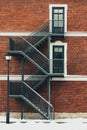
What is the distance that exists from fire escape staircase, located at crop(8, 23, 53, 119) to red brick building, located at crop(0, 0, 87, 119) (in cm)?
7

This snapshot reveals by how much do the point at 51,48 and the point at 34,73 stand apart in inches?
78.8

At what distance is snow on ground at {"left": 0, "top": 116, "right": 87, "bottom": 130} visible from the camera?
27.1 metres

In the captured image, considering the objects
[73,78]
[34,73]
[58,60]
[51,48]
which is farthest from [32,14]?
[73,78]

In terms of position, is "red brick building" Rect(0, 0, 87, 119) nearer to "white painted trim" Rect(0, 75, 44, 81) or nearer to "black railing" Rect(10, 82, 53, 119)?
"white painted trim" Rect(0, 75, 44, 81)

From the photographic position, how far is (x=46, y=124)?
2938cm

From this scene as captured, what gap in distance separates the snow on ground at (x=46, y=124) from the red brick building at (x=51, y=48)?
4.65 ft

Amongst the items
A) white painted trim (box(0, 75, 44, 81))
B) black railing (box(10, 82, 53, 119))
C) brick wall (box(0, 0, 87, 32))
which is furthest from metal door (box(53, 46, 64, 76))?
black railing (box(10, 82, 53, 119))

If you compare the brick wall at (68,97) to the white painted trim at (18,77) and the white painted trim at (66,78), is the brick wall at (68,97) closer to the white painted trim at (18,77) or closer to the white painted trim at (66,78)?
the white painted trim at (66,78)

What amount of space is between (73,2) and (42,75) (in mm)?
5270

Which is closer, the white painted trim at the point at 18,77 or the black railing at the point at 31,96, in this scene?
the black railing at the point at 31,96

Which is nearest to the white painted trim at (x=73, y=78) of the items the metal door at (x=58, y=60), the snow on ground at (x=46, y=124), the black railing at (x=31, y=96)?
the metal door at (x=58, y=60)

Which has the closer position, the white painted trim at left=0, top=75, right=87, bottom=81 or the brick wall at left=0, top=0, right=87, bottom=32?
the white painted trim at left=0, top=75, right=87, bottom=81

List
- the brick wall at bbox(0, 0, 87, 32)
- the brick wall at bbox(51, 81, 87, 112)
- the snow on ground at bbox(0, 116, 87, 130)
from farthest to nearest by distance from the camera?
the brick wall at bbox(0, 0, 87, 32), the brick wall at bbox(51, 81, 87, 112), the snow on ground at bbox(0, 116, 87, 130)

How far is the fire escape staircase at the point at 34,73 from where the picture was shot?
32.3m
